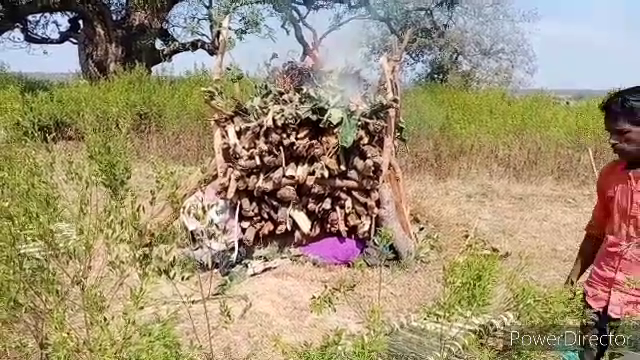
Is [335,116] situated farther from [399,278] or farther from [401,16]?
[401,16]

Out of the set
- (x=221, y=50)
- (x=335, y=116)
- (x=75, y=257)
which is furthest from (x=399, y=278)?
(x=75, y=257)

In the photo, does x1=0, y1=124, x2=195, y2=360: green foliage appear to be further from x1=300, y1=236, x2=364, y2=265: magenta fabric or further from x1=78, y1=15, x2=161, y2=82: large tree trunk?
x1=78, y1=15, x2=161, y2=82: large tree trunk

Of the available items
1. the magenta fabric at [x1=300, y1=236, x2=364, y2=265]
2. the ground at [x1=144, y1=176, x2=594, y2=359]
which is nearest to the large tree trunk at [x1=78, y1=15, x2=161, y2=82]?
the ground at [x1=144, y1=176, x2=594, y2=359]

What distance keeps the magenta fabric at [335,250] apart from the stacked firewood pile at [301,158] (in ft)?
0.18

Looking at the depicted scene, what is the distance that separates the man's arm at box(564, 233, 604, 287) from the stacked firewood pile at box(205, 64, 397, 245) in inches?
73.0

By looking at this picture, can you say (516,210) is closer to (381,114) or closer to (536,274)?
(536,274)

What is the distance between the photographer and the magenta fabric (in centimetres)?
430

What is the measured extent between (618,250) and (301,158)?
227cm

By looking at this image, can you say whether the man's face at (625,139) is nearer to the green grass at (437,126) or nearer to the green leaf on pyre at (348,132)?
the green leaf on pyre at (348,132)

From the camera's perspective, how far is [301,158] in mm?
4223

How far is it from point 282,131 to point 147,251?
205cm

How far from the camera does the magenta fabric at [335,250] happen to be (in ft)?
14.1

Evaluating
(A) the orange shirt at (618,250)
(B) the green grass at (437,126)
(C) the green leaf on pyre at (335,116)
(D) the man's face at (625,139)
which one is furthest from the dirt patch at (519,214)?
(D) the man's face at (625,139)

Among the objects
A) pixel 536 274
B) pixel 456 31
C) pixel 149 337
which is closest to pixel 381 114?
pixel 536 274
